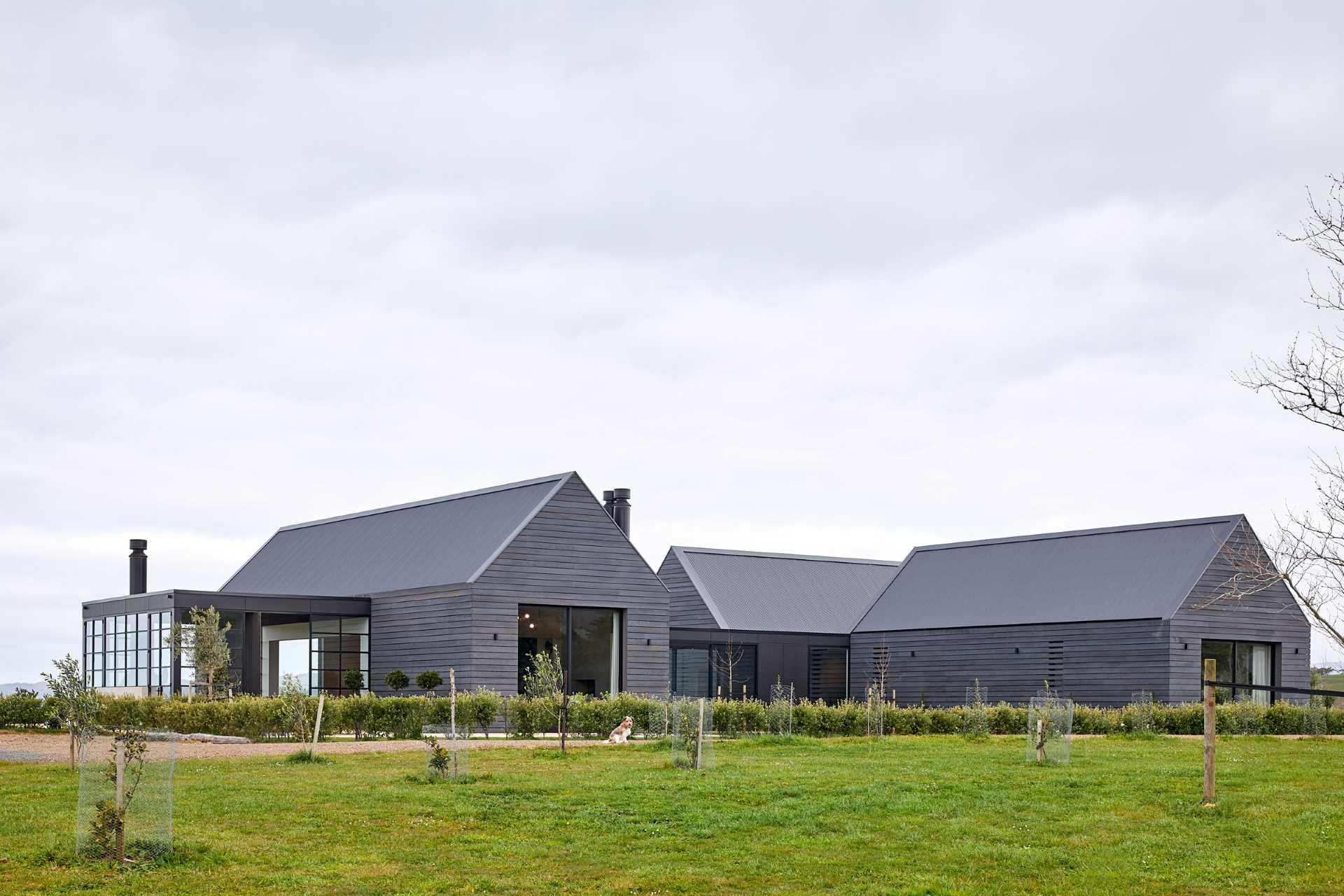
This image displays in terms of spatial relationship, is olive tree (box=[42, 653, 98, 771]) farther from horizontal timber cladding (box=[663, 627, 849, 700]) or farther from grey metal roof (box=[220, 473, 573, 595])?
horizontal timber cladding (box=[663, 627, 849, 700])

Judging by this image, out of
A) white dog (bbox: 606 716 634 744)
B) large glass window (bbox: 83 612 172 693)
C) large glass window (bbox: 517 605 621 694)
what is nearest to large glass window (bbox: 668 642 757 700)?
large glass window (bbox: 517 605 621 694)

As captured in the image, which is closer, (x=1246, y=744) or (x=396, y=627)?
(x=1246, y=744)

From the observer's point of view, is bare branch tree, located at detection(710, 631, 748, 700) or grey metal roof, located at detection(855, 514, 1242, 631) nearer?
A: grey metal roof, located at detection(855, 514, 1242, 631)

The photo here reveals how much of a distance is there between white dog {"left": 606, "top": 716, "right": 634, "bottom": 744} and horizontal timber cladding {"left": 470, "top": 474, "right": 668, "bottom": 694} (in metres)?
7.51

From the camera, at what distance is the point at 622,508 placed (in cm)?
4375

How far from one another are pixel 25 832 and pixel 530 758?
922cm

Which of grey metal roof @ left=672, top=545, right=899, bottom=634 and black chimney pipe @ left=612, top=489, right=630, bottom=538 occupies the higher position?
black chimney pipe @ left=612, top=489, right=630, bottom=538

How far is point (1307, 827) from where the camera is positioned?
45.0 feet

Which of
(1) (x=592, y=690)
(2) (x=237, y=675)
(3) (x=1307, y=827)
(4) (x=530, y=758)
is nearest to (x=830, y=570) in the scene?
(1) (x=592, y=690)

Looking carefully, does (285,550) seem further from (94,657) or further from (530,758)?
(530,758)

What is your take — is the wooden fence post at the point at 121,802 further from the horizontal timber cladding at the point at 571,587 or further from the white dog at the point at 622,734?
the horizontal timber cladding at the point at 571,587

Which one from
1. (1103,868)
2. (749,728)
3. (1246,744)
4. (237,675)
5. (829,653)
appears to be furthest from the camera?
(829,653)

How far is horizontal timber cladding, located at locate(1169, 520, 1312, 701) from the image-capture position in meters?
36.4

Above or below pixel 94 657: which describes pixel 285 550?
above
